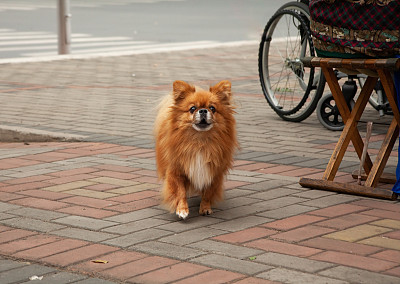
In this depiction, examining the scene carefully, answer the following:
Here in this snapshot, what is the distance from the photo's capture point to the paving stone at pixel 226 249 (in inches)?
164

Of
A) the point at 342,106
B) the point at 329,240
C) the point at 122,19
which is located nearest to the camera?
the point at 329,240

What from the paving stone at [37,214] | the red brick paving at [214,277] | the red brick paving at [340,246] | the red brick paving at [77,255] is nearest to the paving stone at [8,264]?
the red brick paving at [77,255]

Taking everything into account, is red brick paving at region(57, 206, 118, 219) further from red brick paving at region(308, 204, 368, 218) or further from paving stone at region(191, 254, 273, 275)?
red brick paving at region(308, 204, 368, 218)

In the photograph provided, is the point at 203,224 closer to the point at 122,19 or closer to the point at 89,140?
the point at 89,140

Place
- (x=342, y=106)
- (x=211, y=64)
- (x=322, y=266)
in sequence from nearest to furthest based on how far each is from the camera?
(x=322, y=266), (x=342, y=106), (x=211, y=64)

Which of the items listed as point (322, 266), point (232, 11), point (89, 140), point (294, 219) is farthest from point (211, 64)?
point (232, 11)

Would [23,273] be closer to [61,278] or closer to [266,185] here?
[61,278]

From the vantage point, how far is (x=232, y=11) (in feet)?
90.8

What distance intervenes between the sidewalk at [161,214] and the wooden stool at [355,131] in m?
0.11

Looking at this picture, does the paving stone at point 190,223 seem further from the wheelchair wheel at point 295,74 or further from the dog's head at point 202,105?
the wheelchair wheel at point 295,74

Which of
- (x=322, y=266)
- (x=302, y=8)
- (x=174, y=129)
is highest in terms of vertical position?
(x=302, y=8)

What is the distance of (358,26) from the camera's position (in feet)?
17.1

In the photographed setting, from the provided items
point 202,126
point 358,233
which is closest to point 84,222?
point 202,126

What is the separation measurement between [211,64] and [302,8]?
5.78 meters
